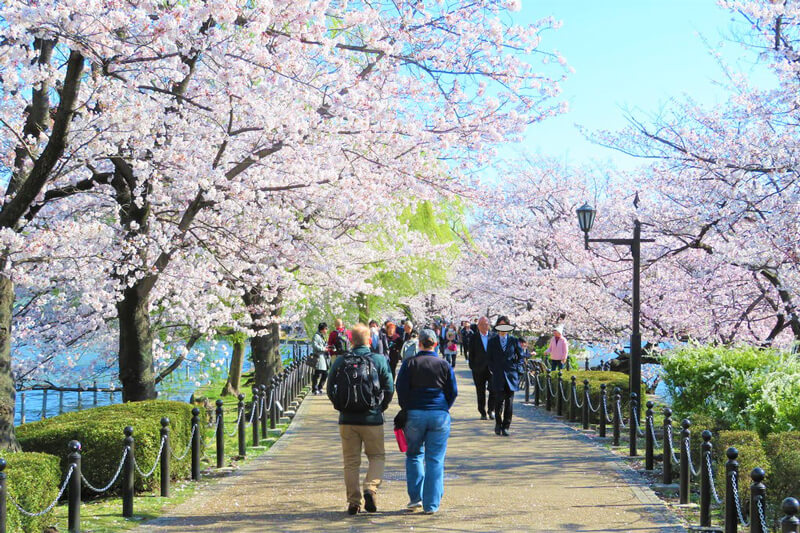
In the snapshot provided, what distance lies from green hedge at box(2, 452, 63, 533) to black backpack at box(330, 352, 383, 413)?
107 inches

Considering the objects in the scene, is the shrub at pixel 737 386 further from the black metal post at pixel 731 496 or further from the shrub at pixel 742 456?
the black metal post at pixel 731 496

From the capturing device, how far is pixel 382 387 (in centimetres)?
808

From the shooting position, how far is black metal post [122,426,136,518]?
8055mm

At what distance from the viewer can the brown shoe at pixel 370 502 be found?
7848mm

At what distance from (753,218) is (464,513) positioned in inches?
361

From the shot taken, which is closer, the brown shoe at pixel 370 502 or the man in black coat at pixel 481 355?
the brown shoe at pixel 370 502

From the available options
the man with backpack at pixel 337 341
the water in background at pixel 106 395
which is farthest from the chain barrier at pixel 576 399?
the water in background at pixel 106 395

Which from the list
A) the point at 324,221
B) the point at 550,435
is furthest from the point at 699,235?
the point at 324,221

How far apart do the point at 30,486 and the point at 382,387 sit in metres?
3.31

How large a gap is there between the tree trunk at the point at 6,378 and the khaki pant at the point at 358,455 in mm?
3899

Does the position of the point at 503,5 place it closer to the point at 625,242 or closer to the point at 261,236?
the point at 625,242

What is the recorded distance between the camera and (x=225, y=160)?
1388 cm

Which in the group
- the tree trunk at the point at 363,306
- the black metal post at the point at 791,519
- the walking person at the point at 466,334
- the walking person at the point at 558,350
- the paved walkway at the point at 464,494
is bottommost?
the paved walkway at the point at 464,494

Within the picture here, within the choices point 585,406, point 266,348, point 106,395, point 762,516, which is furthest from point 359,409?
point 106,395
